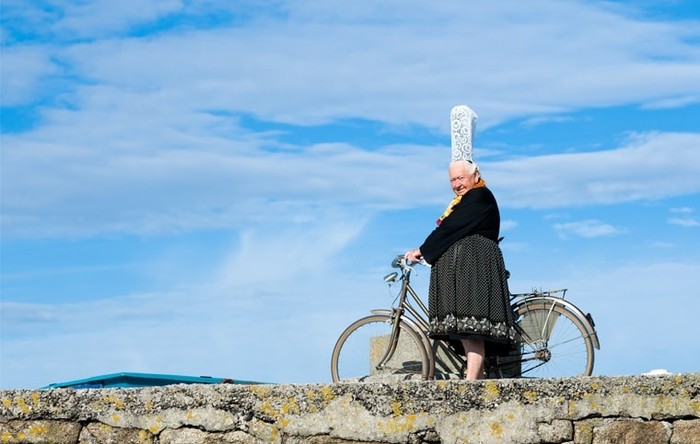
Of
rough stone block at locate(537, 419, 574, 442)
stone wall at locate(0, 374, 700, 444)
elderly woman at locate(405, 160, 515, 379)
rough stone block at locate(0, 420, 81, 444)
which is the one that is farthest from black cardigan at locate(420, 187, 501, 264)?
rough stone block at locate(0, 420, 81, 444)

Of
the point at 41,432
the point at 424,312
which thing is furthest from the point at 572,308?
the point at 41,432

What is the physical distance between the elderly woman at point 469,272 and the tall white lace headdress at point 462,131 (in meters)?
0.17

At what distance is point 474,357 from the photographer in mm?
7996

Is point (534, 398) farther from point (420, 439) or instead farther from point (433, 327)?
point (433, 327)

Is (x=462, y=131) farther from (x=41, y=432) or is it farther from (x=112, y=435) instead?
(x=41, y=432)

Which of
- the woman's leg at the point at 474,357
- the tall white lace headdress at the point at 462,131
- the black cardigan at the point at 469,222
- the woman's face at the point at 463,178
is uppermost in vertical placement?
the tall white lace headdress at the point at 462,131

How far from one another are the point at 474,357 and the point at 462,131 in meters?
1.74

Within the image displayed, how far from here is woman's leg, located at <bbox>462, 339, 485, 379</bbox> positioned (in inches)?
312

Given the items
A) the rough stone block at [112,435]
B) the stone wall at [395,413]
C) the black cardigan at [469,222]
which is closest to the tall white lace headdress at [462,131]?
the black cardigan at [469,222]

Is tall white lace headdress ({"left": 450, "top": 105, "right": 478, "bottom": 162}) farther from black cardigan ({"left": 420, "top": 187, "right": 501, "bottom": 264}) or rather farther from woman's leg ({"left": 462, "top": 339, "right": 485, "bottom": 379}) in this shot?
woman's leg ({"left": 462, "top": 339, "right": 485, "bottom": 379})

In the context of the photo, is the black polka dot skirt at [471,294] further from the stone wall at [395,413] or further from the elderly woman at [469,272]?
the stone wall at [395,413]

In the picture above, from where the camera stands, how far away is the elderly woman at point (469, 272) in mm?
8062

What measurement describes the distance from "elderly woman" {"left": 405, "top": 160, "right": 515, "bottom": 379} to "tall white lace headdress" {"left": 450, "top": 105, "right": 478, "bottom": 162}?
17cm

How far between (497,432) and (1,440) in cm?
278
